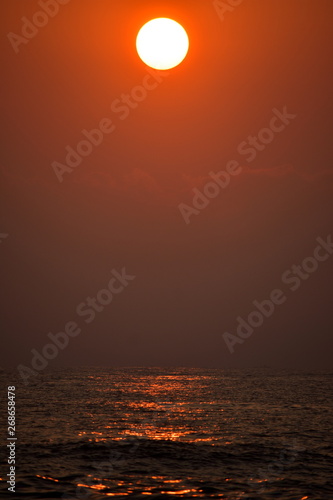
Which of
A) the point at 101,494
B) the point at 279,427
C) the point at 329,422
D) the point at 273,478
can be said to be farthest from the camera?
the point at 329,422

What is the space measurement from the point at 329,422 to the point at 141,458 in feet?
56.8

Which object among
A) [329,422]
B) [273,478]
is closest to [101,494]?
[273,478]

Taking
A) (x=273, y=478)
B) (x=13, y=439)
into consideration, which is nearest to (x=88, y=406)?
(x=13, y=439)

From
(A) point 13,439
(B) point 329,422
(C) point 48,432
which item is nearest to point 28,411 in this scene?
(C) point 48,432

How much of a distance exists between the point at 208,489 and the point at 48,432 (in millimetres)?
12766

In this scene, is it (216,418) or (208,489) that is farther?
(216,418)

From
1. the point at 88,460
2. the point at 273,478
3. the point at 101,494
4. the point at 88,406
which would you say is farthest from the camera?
the point at 88,406

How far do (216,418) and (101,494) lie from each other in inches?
795

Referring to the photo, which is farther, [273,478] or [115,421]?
[115,421]

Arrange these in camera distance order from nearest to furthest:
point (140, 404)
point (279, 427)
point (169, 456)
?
point (169, 456) < point (279, 427) < point (140, 404)

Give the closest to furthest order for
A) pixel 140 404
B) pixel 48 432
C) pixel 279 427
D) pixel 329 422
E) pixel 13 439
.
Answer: pixel 13 439 < pixel 48 432 < pixel 279 427 < pixel 329 422 < pixel 140 404

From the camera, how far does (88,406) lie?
40.8 metres

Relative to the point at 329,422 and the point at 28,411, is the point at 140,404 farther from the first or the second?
the point at 329,422

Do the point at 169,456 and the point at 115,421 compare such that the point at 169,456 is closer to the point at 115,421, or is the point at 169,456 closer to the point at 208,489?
the point at 208,489
